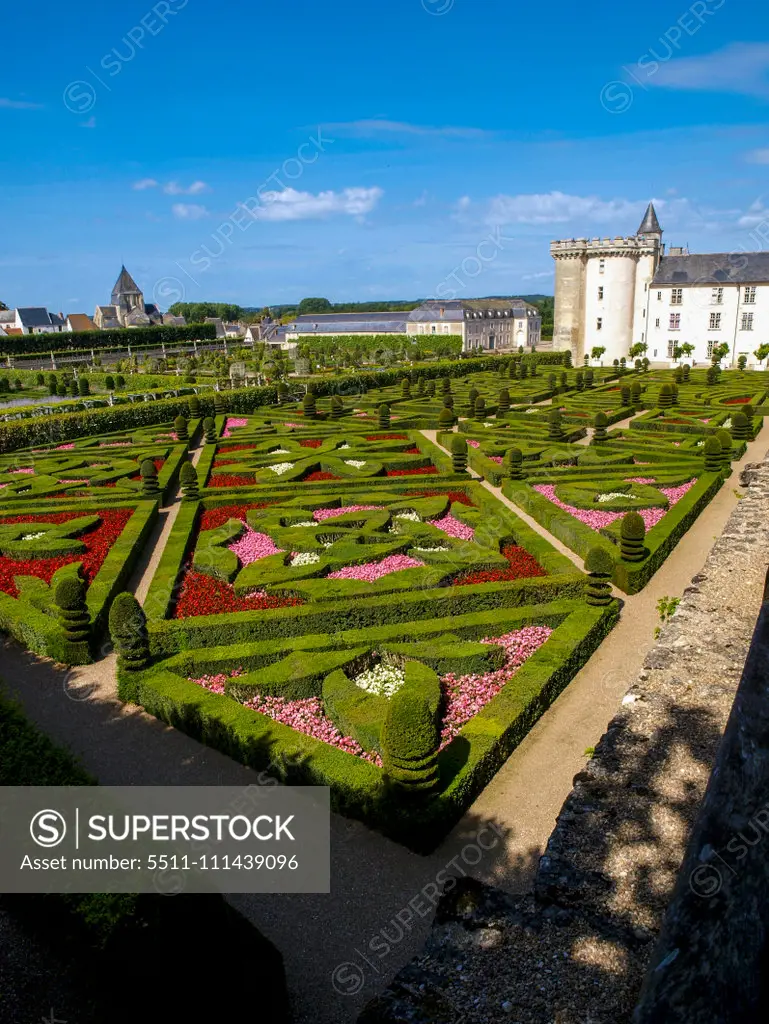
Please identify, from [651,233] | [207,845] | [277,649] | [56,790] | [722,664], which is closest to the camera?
[56,790]

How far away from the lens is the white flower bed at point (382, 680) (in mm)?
9875

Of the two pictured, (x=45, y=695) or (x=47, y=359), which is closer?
(x=45, y=695)

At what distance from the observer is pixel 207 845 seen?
24.4 feet

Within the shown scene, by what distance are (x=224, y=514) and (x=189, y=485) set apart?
1.87m

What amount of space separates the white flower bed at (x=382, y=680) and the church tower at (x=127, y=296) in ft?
353

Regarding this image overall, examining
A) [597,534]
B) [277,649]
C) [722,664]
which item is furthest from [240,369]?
[722,664]

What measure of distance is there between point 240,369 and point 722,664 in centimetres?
3959

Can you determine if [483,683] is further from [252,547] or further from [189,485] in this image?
[189,485]

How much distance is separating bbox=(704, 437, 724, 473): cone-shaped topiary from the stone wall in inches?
489

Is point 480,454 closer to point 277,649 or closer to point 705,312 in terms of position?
point 277,649

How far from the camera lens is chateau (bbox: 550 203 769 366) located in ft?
174

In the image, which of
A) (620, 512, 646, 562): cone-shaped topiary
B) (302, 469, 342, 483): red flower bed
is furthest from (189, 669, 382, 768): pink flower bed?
(302, 469, 342, 483): red flower bed

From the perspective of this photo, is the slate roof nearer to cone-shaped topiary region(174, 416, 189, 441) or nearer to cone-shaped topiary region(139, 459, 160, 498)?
cone-shaped topiary region(174, 416, 189, 441)

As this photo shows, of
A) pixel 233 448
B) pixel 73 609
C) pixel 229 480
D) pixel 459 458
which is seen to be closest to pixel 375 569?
pixel 73 609
